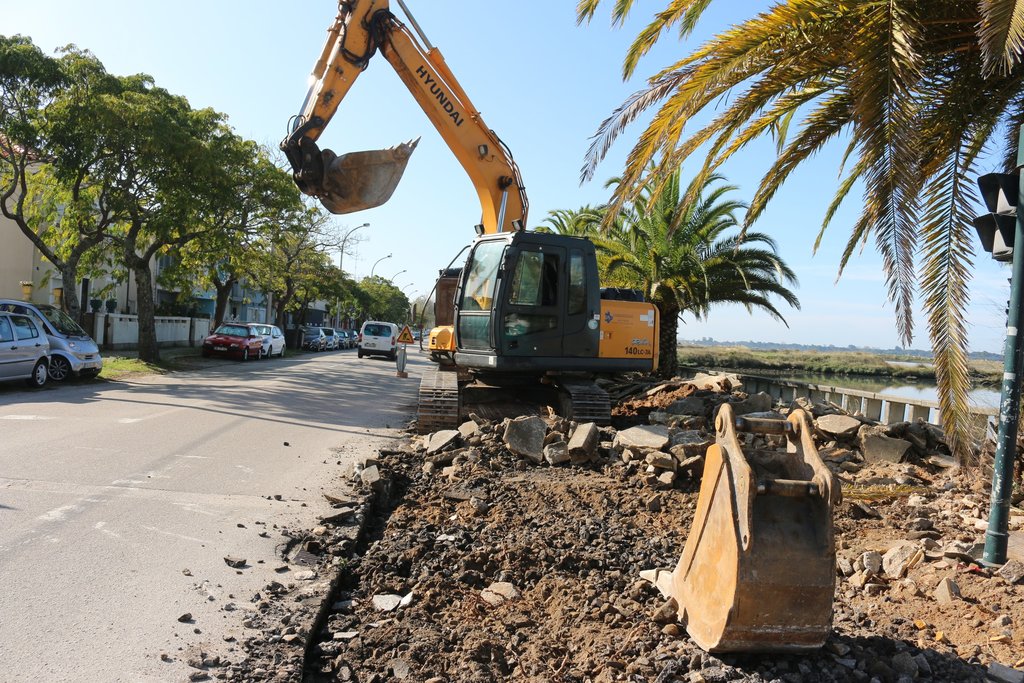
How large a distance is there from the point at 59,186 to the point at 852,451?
2035 cm

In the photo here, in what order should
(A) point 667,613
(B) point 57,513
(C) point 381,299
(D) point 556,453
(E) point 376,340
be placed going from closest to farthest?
(A) point 667,613 → (B) point 57,513 → (D) point 556,453 → (E) point 376,340 → (C) point 381,299

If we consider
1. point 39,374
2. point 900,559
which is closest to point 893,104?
→ point 900,559

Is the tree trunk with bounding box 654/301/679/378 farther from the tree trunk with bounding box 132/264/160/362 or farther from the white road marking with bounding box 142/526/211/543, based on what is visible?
the tree trunk with bounding box 132/264/160/362

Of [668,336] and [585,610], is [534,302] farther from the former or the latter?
[668,336]

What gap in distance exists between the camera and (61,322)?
17531mm

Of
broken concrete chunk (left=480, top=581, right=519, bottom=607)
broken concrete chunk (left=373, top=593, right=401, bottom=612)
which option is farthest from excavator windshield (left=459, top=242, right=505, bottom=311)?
broken concrete chunk (left=373, top=593, right=401, bottom=612)

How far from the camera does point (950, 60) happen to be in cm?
741

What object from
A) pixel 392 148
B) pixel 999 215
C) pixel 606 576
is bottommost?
pixel 606 576

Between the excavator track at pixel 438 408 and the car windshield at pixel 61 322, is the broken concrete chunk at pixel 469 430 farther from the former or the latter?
the car windshield at pixel 61 322

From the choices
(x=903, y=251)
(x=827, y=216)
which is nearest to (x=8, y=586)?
(x=903, y=251)

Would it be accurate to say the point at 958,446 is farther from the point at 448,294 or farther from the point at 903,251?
the point at 448,294

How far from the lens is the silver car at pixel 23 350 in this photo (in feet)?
48.0

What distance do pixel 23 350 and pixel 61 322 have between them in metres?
2.68

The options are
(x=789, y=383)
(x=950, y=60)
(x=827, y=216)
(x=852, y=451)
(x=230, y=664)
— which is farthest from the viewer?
(x=789, y=383)
